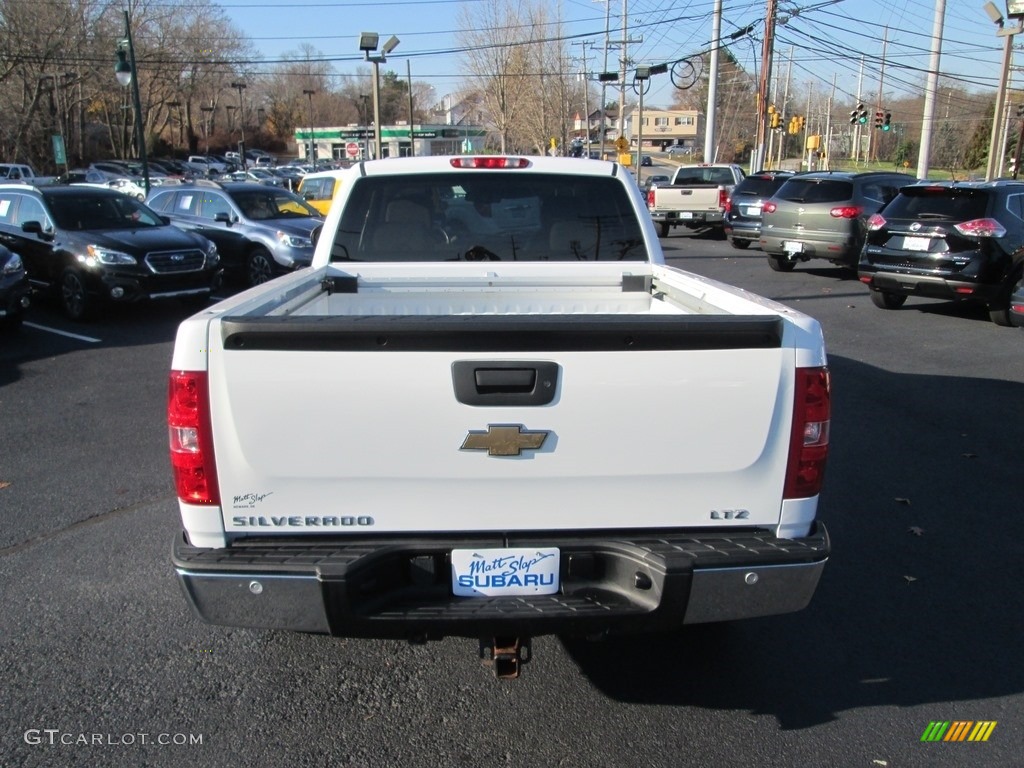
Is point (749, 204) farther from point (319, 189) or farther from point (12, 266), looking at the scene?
point (12, 266)

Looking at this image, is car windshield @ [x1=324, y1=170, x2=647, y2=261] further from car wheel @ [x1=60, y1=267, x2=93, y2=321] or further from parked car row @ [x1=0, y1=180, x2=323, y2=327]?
car wheel @ [x1=60, y1=267, x2=93, y2=321]

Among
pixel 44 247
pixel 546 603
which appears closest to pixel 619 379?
pixel 546 603

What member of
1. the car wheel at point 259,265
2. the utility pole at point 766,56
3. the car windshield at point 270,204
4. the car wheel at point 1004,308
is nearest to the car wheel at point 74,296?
the car wheel at point 259,265

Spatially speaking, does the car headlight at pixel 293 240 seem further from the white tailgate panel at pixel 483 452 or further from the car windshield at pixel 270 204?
the white tailgate panel at pixel 483 452

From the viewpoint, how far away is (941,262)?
11172mm

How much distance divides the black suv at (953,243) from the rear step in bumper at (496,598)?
960cm

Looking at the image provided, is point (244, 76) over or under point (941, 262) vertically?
over

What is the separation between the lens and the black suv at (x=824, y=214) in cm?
1501

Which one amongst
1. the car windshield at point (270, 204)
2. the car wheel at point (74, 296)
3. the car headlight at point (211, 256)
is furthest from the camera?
the car windshield at point (270, 204)

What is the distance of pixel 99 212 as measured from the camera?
12.1 metres

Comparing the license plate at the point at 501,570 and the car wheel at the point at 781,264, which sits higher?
the license plate at the point at 501,570

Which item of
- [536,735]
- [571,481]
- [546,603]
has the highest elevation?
[571,481]

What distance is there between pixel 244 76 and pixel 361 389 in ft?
289

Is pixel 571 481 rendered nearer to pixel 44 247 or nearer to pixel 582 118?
pixel 44 247
